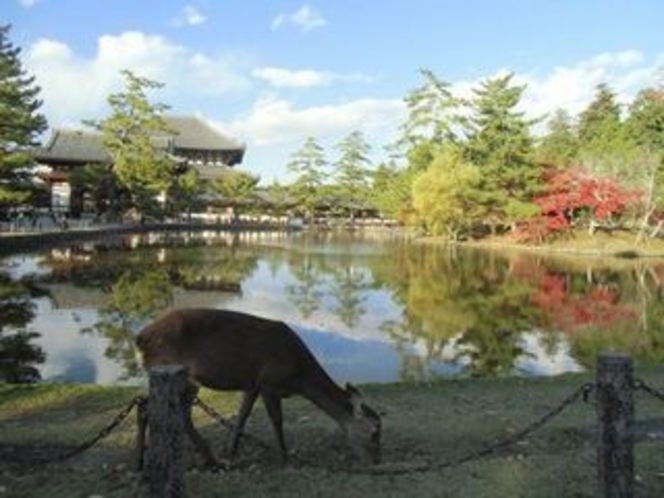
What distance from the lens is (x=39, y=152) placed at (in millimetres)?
59219

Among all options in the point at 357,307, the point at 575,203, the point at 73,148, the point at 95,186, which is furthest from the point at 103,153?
the point at 357,307

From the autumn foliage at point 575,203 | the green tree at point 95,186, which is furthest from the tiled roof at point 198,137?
the autumn foliage at point 575,203

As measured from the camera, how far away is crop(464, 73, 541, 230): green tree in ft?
187

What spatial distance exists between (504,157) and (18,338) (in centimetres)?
4603

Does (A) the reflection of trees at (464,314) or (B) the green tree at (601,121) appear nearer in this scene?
(A) the reflection of trees at (464,314)

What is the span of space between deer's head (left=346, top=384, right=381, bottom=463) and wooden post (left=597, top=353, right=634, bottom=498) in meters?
2.04

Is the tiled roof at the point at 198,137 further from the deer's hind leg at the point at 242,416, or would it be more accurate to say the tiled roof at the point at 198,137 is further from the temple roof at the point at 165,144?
the deer's hind leg at the point at 242,416

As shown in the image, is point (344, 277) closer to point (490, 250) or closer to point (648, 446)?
point (490, 250)

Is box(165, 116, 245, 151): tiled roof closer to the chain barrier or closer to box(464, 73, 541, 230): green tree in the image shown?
box(464, 73, 541, 230): green tree

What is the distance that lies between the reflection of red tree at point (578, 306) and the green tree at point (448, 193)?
86.3 ft

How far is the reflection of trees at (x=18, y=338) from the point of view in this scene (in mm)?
13820

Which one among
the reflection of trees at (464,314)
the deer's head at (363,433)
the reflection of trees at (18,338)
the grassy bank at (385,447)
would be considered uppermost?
the deer's head at (363,433)

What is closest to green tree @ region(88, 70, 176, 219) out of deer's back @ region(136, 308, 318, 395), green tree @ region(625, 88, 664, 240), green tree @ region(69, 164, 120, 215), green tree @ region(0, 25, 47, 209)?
green tree @ region(69, 164, 120, 215)

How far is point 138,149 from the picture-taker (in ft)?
190
